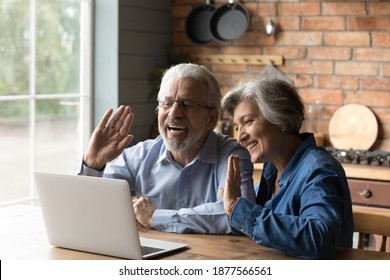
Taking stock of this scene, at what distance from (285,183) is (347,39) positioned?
2.34 m

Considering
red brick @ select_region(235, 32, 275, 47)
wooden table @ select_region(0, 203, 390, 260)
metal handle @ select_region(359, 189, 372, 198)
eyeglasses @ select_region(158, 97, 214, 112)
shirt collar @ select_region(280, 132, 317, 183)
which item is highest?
red brick @ select_region(235, 32, 275, 47)

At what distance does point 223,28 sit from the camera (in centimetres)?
493

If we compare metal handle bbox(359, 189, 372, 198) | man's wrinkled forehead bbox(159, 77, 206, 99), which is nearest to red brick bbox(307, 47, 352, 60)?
metal handle bbox(359, 189, 372, 198)

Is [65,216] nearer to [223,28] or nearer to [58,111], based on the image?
[58,111]

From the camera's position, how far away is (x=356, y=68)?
4.59 m

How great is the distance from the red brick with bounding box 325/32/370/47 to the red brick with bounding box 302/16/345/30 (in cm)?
4

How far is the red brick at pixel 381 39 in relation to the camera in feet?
14.6

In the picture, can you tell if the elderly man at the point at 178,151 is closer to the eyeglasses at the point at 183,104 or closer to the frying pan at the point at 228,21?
the eyeglasses at the point at 183,104

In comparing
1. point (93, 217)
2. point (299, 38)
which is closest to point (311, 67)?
point (299, 38)

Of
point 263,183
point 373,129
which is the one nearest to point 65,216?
point 263,183

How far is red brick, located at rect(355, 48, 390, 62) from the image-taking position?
14.7 feet

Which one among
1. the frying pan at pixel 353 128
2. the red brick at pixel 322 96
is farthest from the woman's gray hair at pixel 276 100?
the red brick at pixel 322 96

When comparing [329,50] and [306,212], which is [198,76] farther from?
[329,50]

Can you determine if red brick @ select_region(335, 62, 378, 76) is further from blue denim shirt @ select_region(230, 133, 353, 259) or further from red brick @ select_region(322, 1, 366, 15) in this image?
blue denim shirt @ select_region(230, 133, 353, 259)
